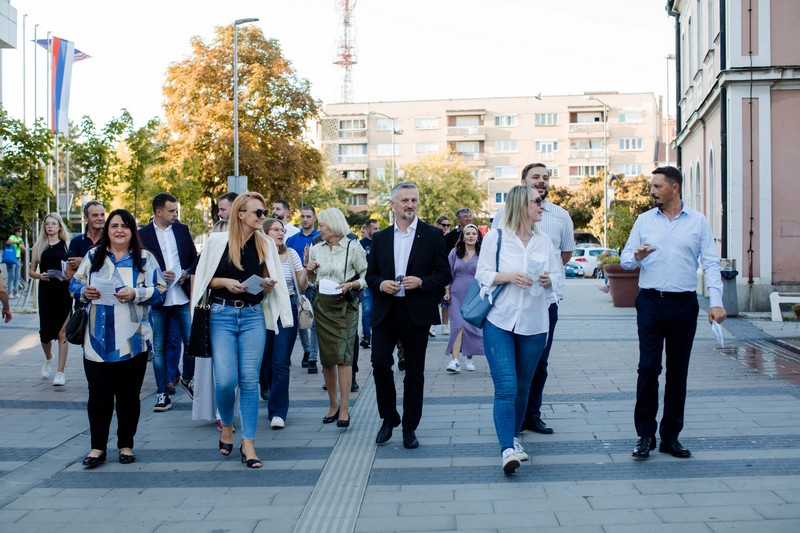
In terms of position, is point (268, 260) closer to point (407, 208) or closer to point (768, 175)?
point (407, 208)

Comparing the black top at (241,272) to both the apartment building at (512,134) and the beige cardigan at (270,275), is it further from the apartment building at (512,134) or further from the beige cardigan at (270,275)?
the apartment building at (512,134)

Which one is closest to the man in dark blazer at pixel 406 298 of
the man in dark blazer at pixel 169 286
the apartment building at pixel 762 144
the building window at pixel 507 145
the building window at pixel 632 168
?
the man in dark blazer at pixel 169 286

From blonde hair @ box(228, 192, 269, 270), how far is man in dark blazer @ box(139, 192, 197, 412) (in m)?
2.25

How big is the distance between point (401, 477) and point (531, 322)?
4.28 ft

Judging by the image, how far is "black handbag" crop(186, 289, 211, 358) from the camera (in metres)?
6.12

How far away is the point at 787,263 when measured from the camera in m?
17.5

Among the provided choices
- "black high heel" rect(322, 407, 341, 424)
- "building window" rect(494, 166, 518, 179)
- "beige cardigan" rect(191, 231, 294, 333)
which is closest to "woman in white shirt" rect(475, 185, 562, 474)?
"beige cardigan" rect(191, 231, 294, 333)

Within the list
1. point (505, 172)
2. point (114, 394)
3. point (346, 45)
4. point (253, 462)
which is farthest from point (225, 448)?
point (346, 45)

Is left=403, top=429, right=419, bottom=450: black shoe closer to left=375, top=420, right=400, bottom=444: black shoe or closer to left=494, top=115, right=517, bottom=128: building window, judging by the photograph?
left=375, top=420, right=400, bottom=444: black shoe

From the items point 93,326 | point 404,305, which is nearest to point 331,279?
point 404,305

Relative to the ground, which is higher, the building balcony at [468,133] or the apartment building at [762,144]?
the building balcony at [468,133]

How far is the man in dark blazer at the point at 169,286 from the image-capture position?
8.39 metres

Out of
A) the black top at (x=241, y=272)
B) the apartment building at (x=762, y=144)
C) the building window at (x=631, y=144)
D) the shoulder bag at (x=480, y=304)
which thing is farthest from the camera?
the building window at (x=631, y=144)

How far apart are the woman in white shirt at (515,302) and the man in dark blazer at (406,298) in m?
0.79
